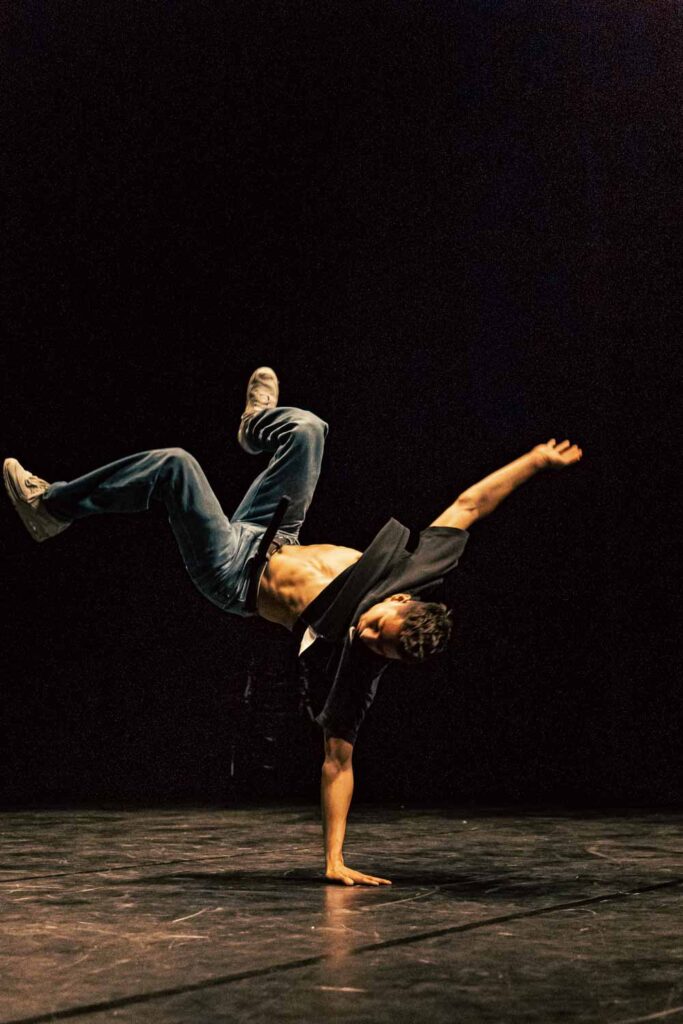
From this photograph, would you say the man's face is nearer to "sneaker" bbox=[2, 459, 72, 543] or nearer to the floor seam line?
the floor seam line

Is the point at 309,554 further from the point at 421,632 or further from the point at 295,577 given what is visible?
the point at 421,632

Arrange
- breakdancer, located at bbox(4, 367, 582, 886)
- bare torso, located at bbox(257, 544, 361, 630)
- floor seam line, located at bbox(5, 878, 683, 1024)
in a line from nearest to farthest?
floor seam line, located at bbox(5, 878, 683, 1024)
breakdancer, located at bbox(4, 367, 582, 886)
bare torso, located at bbox(257, 544, 361, 630)

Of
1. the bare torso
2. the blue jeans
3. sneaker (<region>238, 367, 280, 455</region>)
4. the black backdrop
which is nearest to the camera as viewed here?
the bare torso

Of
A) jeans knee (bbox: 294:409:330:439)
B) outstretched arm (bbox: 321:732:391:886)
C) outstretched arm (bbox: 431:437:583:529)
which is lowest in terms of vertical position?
outstretched arm (bbox: 321:732:391:886)

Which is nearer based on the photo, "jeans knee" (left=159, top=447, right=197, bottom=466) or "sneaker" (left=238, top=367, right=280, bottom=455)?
"jeans knee" (left=159, top=447, right=197, bottom=466)

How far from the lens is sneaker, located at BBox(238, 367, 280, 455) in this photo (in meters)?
4.52

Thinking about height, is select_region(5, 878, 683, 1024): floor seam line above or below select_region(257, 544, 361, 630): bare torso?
below

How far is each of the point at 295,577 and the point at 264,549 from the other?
0.15 metres

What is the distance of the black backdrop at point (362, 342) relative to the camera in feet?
21.8

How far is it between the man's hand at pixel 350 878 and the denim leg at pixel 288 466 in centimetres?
115

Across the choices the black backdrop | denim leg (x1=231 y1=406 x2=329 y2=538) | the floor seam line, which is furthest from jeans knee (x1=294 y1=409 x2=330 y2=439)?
the black backdrop

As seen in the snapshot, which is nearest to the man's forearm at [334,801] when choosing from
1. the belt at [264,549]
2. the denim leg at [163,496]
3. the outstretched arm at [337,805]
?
the outstretched arm at [337,805]

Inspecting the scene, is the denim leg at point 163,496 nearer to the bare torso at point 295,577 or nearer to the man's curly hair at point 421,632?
the bare torso at point 295,577

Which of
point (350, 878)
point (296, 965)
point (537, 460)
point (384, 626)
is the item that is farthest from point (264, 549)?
point (296, 965)
